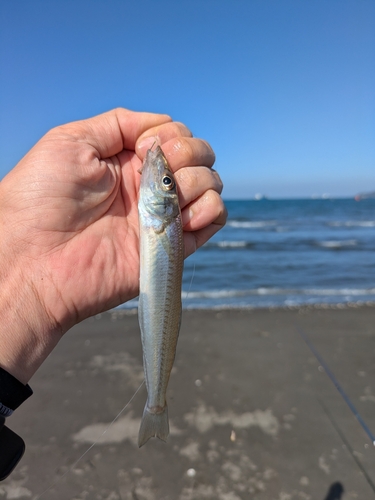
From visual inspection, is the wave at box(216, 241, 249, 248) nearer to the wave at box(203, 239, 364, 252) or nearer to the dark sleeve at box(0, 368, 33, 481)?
the wave at box(203, 239, 364, 252)

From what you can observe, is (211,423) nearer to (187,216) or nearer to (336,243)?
(187,216)

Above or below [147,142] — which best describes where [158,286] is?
below

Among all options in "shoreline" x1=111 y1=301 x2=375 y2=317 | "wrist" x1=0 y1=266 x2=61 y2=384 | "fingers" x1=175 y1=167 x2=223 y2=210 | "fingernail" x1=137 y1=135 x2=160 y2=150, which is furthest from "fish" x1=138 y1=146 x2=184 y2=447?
"shoreline" x1=111 y1=301 x2=375 y2=317

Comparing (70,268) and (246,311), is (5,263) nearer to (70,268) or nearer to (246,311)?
(70,268)

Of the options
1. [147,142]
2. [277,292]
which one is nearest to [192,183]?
[147,142]

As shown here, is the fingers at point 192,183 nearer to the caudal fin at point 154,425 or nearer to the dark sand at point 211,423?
the caudal fin at point 154,425

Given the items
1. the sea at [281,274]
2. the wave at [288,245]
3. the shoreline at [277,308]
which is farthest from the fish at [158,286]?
the wave at [288,245]
